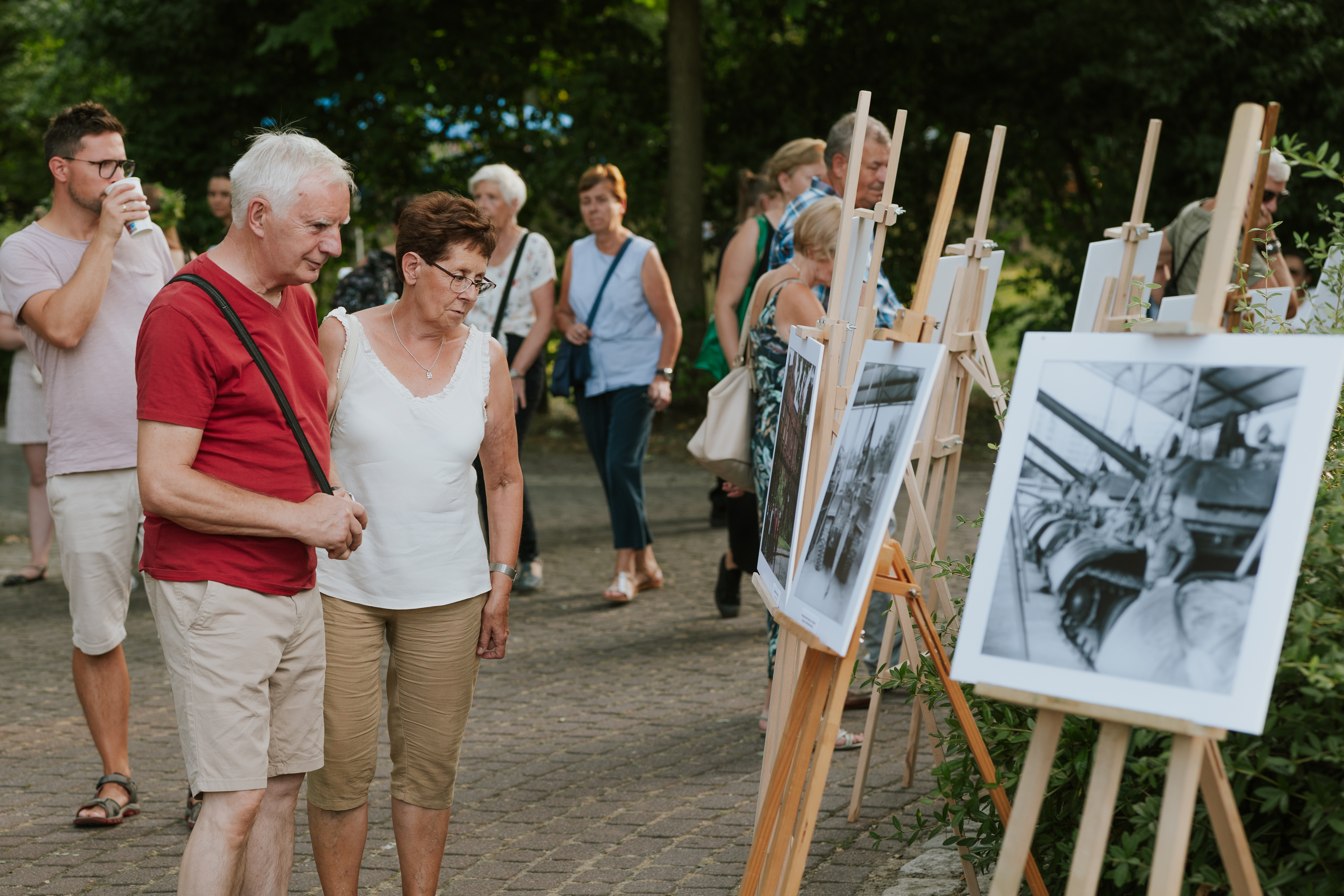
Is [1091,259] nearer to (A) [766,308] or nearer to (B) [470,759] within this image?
(A) [766,308]

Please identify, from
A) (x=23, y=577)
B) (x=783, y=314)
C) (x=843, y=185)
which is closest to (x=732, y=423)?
(x=783, y=314)

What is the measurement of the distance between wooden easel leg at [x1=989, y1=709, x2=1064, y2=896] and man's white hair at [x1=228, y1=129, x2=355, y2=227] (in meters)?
1.78

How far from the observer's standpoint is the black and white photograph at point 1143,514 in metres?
2.03

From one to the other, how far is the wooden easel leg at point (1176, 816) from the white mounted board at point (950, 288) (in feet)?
6.69

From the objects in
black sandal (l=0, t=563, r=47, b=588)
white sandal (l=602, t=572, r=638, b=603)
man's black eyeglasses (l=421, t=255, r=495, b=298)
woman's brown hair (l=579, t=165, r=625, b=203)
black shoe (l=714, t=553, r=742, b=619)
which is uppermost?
woman's brown hair (l=579, t=165, r=625, b=203)

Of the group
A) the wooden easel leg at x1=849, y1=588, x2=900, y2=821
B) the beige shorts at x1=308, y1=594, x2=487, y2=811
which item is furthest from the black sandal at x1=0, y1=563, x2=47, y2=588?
the wooden easel leg at x1=849, y1=588, x2=900, y2=821

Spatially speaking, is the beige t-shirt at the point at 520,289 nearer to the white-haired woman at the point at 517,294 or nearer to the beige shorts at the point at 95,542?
the white-haired woman at the point at 517,294

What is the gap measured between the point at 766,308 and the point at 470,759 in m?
1.93

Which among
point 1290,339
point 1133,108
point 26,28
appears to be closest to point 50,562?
point 1290,339

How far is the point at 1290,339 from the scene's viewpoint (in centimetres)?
207

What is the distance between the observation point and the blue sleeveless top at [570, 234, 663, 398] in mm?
6801

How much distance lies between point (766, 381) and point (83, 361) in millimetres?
Answer: 2235

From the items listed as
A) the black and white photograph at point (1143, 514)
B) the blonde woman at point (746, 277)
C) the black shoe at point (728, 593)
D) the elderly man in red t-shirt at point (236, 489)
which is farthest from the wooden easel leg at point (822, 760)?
the black shoe at point (728, 593)

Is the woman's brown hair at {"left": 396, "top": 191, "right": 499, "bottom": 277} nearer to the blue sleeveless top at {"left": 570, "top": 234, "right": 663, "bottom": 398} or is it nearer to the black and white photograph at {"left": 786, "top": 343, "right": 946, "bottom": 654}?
the black and white photograph at {"left": 786, "top": 343, "right": 946, "bottom": 654}
